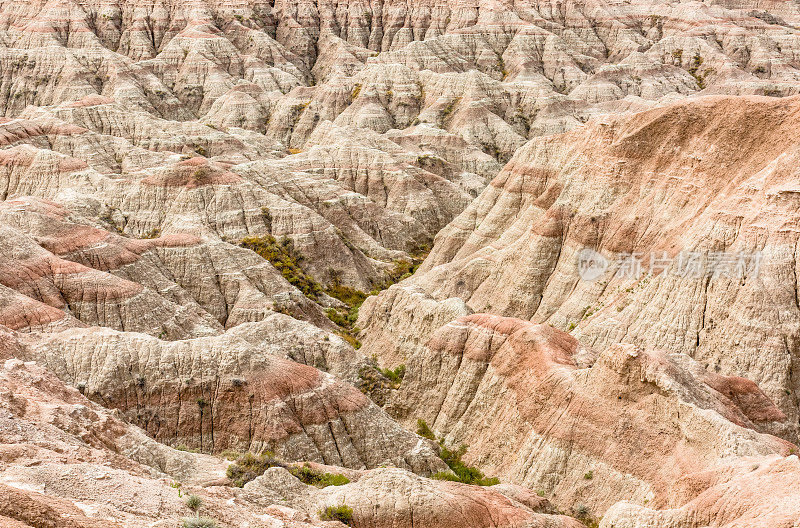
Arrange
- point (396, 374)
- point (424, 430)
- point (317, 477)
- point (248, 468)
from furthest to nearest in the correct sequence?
1. point (396, 374)
2. point (424, 430)
3. point (317, 477)
4. point (248, 468)

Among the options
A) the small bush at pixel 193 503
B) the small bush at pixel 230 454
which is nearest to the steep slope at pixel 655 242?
the small bush at pixel 230 454

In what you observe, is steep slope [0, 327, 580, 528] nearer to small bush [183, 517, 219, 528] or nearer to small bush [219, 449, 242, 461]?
small bush [183, 517, 219, 528]

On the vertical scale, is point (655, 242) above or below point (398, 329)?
above

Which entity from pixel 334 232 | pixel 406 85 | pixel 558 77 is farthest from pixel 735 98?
pixel 558 77

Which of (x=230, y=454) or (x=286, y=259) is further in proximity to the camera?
(x=286, y=259)

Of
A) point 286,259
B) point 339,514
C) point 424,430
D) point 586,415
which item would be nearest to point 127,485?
point 339,514

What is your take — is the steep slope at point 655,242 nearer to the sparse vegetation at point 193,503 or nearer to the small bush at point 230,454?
the small bush at point 230,454

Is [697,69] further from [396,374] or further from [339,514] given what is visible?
[339,514]
